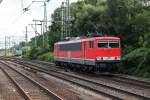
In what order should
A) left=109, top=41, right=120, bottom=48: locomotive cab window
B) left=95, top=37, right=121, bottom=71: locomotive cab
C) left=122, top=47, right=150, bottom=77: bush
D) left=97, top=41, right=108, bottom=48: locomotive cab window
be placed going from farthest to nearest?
left=109, top=41, right=120, bottom=48: locomotive cab window → left=97, top=41, right=108, bottom=48: locomotive cab window → left=95, top=37, right=121, bottom=71: locomotive cab → left=122, top=47, right=150, bottom=77: bush

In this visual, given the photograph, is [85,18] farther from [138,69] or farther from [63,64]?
[138,69]

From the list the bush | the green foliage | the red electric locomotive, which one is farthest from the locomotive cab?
the green foliage

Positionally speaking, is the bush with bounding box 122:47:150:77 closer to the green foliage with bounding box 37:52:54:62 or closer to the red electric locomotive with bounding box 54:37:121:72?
the red electric locomotive with bounding box 54:37:121:72

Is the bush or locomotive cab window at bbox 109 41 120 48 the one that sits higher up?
locomotive cab window at bbox 109 41 120 48

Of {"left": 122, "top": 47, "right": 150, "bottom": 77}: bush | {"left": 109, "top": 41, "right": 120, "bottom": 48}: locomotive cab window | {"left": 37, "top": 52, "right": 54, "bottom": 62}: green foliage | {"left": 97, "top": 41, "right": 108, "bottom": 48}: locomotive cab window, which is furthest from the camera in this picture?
{"left": 37, "top": 52, "right": 54, "bottom": 62}: green foliage

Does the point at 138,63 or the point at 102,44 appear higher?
the point at 102,44

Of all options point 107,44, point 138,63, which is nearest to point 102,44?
point 107,44

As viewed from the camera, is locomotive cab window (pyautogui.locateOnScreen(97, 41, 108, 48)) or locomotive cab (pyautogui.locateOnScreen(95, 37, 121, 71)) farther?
locomotive cab window (pyautogui.locateOnScreen(97, 41, 108, 48))

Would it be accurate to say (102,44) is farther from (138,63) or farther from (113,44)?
(138,63)

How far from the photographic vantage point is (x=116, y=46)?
35.1 m

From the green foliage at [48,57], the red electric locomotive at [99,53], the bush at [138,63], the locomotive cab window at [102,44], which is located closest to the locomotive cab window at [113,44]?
the red electric locomotive at [99,53]

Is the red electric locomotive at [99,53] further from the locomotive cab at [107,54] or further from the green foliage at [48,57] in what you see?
the green foliage at [48,57]

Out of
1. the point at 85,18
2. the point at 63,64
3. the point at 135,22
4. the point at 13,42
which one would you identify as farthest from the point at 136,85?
the point at 13,42

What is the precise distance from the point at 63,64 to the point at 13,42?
11904 centimetres
